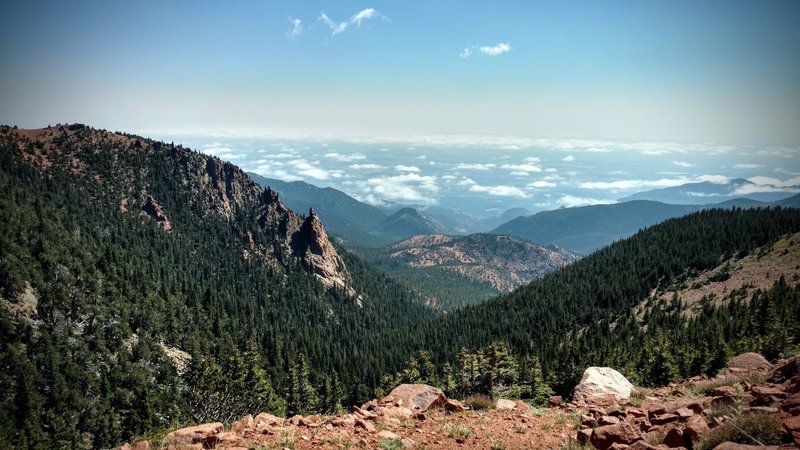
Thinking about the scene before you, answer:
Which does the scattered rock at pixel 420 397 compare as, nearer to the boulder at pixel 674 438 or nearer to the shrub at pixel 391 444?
the shrub at pixel 391 444

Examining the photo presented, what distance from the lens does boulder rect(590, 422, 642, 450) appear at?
15.1m

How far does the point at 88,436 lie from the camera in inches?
2990

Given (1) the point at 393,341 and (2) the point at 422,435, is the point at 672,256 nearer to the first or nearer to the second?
(1) the point at 393,341

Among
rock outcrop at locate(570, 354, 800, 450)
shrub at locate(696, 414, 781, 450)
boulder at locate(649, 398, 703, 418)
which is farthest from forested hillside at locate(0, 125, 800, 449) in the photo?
shrub at locate(696, 414, 781, 450)

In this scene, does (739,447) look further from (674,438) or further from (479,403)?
(479,403)

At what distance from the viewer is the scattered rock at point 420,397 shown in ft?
79.7

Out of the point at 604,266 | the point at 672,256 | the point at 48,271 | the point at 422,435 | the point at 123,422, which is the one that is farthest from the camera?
the point at 604,266

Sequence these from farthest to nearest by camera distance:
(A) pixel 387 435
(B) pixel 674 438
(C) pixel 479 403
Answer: (C) pixel 479 403 → (A) pixel 387 435 → (B) pixel 674 438

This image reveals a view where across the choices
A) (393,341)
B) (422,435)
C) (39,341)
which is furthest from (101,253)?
(422,435)

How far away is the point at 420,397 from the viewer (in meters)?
25.1

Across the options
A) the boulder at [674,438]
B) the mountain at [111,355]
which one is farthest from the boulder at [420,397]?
the mountain at [111,355]

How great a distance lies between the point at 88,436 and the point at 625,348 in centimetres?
11361

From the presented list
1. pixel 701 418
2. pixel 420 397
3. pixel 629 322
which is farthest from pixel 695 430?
pixel 629 322

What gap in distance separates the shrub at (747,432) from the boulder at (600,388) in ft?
44.9
